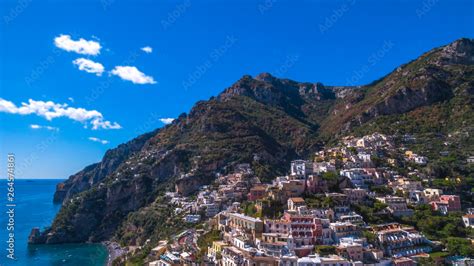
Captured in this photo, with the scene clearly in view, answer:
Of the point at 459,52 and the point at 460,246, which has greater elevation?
the point at 459,52

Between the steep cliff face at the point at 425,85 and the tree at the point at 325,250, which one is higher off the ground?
the steep cliff face at the point at 425,85

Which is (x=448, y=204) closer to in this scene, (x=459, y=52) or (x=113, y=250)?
(x=113, y=250)

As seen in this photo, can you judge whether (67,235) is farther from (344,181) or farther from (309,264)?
(309,264)

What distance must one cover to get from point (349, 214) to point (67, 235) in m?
82.0

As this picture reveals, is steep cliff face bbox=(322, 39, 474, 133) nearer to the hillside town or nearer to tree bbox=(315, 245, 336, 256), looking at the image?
the hillside town

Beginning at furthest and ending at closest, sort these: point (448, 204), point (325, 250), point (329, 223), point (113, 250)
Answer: point (113, 250) → point (448, 204) → point (329, 223) → point (325, 250)

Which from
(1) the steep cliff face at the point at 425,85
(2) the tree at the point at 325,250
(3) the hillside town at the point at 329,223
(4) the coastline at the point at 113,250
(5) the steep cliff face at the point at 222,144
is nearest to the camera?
(2) the tree at the point at 325,250

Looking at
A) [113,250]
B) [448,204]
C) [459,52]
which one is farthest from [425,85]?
[113,250]

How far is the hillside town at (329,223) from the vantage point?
4509 centimetres

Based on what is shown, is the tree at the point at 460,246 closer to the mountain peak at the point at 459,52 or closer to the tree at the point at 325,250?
the tree at the point at 325,250

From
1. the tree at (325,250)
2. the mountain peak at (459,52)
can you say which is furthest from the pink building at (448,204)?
the mountain peak at (459,52)

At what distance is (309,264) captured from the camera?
134 feet

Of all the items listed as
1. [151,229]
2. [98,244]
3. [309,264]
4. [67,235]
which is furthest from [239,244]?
[67,235]

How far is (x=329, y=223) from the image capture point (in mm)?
50656
